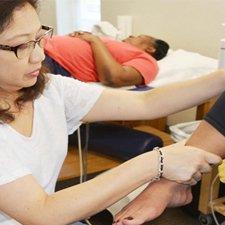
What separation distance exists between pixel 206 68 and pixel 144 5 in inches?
35.6

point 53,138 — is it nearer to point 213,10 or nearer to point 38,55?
point 38,55

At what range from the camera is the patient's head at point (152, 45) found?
2.42m

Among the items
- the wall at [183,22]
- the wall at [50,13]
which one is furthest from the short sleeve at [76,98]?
the wall at [50,13]

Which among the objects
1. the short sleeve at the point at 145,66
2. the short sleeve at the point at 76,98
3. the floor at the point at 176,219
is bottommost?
the floor at the point at 176,219

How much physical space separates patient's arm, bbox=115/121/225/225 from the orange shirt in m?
0.89

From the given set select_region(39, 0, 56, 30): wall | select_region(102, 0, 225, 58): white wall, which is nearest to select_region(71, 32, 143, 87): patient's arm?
select_region(102, 0, 225, 58): white wall

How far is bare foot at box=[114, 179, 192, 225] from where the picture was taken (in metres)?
0.96

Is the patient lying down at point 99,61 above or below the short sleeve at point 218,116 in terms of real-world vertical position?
below

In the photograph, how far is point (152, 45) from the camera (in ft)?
7.99

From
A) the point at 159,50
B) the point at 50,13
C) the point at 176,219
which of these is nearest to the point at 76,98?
the point at 176,219

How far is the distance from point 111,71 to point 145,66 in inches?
9.6

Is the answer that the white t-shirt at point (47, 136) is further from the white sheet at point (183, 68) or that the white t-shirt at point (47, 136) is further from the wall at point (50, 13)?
the wall at point (50, 13)

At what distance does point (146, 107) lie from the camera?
3.73 feet

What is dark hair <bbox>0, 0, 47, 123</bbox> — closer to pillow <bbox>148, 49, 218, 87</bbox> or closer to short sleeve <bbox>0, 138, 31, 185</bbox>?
short sleeve <bbox>0, 138, 31, 185</bbox>
